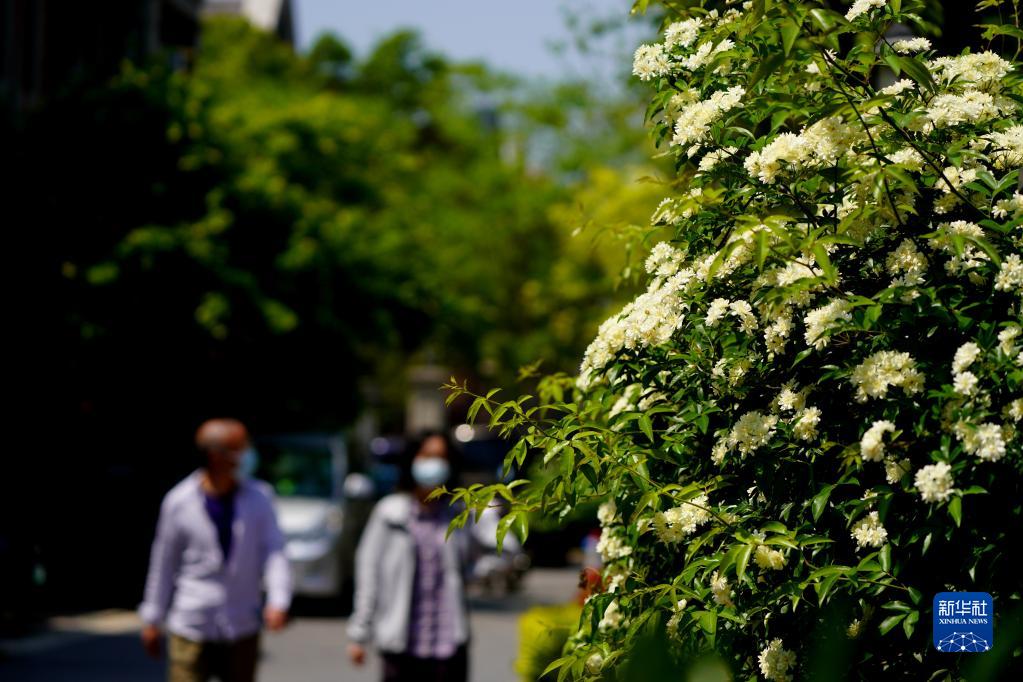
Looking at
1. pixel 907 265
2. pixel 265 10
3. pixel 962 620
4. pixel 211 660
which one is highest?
pixel 265 10

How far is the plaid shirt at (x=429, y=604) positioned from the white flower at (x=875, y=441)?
471 centimetres

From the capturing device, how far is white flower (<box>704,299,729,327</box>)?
3518mm

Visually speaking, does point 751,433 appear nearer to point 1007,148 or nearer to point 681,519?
point 681,519

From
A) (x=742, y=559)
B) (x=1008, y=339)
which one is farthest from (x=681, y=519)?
(x=1008, y=339)

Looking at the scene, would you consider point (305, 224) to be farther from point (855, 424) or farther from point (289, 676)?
point (855, 424)

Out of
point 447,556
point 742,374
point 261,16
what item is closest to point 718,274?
point 742,374

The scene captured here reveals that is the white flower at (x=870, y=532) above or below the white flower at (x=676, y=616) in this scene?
above

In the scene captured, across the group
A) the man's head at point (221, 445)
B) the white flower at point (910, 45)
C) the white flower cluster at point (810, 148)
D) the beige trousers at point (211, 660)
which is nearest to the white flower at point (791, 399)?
the white flower cluster at point (810, 148)

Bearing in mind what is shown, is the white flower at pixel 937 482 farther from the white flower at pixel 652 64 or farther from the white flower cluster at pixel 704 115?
the white flower at pixel 652 64

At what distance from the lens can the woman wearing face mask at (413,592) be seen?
7664 mm

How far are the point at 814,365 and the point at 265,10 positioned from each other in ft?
180

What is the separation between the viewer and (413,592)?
772cm

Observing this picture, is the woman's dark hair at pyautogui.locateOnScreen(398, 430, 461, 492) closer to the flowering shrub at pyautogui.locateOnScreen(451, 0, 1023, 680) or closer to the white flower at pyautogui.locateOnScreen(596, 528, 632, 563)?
the white flower at pyautogui.locateOnScreen(596, 528, 632, 563)

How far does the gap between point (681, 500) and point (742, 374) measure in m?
0.31
